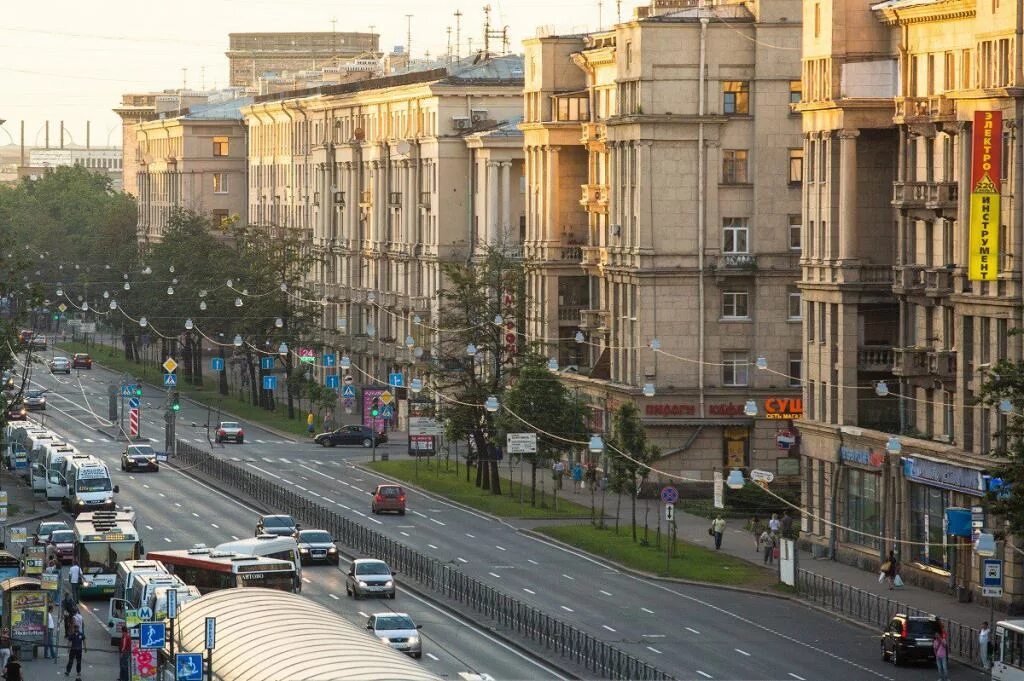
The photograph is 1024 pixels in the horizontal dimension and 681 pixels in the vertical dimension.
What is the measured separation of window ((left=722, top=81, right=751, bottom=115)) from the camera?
111188 mm

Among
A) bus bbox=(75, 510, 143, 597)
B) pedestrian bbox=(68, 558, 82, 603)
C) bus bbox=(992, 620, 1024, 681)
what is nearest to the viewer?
bus bbox=(992, 620, 1024, 681)

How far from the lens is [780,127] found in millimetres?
111438

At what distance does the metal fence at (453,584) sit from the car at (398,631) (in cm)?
421

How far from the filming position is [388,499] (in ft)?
342

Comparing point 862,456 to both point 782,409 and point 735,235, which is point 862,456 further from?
point 735,235

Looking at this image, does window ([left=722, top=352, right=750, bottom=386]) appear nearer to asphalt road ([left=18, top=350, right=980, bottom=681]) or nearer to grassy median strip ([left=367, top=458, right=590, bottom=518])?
grassy median strip ([left=367, top=458, right=590, bottom=518])

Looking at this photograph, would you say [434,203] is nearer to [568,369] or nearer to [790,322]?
[568,369]

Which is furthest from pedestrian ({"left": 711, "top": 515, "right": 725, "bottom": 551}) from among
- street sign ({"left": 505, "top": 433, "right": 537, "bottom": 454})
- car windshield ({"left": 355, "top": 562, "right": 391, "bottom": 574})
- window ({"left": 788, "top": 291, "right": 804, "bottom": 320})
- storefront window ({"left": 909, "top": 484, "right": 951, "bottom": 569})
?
window ({"left": 788, "top": 291, "right": 804, "bottom": 320})

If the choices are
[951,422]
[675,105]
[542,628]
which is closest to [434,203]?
[675,105]

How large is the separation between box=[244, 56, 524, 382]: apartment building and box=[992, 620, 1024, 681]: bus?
231 ft

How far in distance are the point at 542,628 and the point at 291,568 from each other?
29.2 feet

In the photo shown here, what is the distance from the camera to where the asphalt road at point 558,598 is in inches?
2638

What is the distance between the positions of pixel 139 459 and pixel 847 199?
48853 mm

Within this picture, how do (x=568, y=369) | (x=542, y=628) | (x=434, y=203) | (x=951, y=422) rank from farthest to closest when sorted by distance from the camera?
(x=434, y=203) < (x=568, y=369) < (x=951, y=422) < (x=542, y=628)
